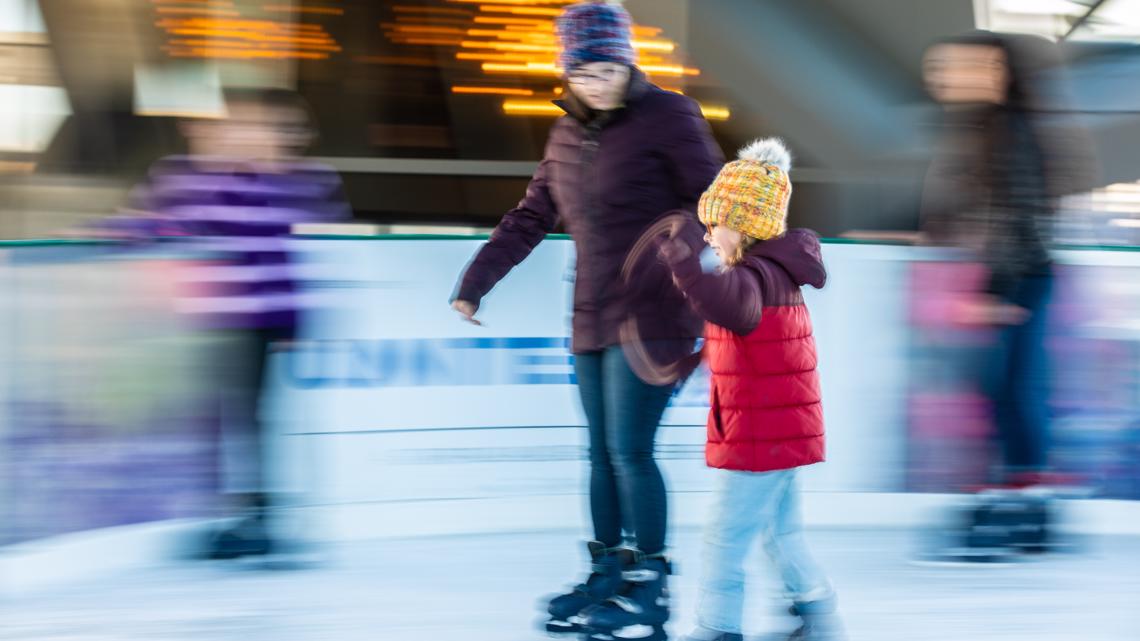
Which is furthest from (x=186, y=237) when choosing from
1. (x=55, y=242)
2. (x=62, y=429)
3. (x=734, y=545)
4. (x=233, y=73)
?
(x=233, y=73)

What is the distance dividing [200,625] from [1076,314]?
2.60 metres

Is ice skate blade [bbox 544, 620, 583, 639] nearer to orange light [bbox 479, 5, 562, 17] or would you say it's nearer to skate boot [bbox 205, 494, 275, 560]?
skate boot [bbox 205, 494, 275, 560]

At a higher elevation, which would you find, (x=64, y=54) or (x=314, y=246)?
(x=64, y=54)

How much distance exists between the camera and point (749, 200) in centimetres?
221

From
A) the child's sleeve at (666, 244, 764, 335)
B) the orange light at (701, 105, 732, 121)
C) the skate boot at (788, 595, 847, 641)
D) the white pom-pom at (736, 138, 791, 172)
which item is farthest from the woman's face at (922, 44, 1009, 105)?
the orange light at (701, 105, 732, 121)

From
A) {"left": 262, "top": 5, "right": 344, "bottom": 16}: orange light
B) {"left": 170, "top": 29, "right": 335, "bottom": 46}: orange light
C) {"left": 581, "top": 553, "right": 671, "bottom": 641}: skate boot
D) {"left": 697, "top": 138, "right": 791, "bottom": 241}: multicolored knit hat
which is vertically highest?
{"left": 262, "top": 5, "right": 344, "bottom": 16}: orange light

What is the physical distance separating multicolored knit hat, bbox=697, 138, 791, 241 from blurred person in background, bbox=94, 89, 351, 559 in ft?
4.50

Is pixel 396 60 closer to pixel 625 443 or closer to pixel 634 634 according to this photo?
pixel 625 443

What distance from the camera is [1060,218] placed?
3.34 m

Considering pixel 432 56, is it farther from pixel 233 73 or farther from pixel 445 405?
pixel 445 405

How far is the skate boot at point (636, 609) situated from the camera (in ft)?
8.34

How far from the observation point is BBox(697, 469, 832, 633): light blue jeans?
2264 mm

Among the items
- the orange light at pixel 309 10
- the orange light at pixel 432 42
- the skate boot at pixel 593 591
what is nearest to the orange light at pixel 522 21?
the orange light at pixel 432 42

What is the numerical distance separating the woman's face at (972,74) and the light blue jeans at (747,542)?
4.96ft
